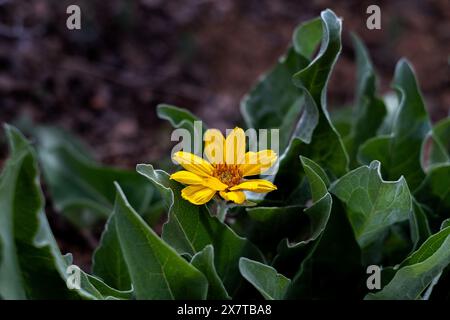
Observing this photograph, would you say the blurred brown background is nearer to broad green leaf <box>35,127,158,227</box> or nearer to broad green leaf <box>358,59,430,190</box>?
broad green leaf <box>35,127,158,227</box>

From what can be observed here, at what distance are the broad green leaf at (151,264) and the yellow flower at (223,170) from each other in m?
0.10

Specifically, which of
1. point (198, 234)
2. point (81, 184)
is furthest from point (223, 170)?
point (81, 184)

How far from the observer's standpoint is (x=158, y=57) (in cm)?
Result: 349

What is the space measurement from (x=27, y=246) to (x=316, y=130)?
0.67 metres

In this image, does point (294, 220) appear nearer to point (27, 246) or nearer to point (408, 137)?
point (408, 137)

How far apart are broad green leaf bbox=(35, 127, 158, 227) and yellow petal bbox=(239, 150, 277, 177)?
85 cm

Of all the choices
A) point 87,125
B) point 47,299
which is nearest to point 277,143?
point 47,299

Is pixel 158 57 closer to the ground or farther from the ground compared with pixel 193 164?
farther from the ground

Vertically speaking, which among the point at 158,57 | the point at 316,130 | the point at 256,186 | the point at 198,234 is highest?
the point at 158,57

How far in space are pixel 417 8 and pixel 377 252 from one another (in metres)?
2.55

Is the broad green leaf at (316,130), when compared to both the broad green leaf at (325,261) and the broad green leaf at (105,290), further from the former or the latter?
the broad green leaf at (105,290)

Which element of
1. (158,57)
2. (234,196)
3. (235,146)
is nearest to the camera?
(234,196)

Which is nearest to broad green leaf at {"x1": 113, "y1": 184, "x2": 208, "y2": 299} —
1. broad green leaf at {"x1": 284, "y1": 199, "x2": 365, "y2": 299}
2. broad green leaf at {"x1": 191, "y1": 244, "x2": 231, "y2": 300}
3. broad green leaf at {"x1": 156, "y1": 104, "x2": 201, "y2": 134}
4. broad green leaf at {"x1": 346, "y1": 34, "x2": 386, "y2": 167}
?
broad green leaf at {"x1": 191, "y1": 244, "x2": 231, "y2": 300}
